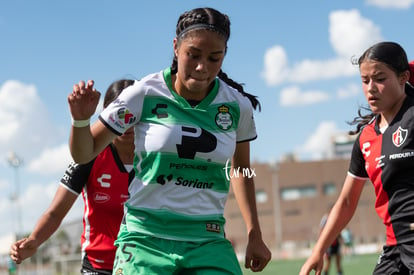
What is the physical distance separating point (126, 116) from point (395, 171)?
6.19ft

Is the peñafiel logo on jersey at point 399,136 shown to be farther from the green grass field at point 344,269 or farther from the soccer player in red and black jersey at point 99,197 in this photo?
the green grass field at point 344,269

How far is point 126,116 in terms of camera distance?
426 centimetres

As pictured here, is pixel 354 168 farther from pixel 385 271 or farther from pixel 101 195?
pixel 101 195

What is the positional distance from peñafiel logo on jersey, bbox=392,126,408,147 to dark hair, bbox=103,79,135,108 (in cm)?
207

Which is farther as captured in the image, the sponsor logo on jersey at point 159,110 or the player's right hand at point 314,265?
the player's right hand at point 314,265

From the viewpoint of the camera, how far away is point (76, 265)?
33.8m

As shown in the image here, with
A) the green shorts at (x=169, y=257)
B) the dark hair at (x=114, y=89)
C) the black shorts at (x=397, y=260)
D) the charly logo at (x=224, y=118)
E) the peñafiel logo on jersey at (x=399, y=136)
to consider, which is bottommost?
the black shorts at (x=397, y=260)

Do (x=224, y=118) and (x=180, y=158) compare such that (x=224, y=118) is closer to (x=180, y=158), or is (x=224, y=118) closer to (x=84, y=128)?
(x=180, y=158)

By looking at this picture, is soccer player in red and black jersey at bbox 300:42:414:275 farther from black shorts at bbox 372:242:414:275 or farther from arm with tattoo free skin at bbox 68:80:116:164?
arm with tattoo free skin at bbox 68:80:116:164

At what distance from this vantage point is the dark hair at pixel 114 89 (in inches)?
232

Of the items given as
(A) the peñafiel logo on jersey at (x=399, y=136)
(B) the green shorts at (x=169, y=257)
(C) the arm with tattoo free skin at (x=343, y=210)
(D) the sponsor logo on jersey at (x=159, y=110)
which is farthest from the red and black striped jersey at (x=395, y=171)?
(D) the sponsor logo on jersey at (x=159, y=110)

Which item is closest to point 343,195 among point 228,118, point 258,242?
point 258,242

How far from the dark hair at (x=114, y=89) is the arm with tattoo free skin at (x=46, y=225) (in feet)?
2.46

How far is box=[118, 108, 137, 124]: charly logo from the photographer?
4234 mm
